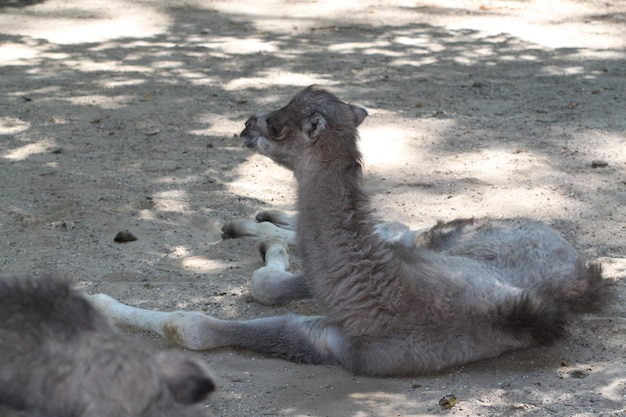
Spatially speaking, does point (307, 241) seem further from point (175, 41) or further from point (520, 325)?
point (175, 41)

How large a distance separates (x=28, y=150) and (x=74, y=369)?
5.91 m

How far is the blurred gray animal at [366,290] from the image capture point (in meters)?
5.26

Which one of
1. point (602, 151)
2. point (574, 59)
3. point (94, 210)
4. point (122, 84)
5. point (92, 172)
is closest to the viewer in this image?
point (94, 210)

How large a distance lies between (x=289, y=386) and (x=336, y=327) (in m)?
0.46

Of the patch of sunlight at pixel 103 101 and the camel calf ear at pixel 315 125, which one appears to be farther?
the patch of sunlight at pixel 103 101

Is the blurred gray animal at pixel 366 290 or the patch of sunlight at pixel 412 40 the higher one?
the patch of sunlight at pixel 412 40

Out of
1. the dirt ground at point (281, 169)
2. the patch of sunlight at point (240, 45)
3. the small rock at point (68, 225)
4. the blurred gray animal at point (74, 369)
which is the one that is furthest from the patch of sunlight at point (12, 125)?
the blurred gray animal at point (74, 369)

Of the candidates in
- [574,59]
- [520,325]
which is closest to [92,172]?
[520,325]

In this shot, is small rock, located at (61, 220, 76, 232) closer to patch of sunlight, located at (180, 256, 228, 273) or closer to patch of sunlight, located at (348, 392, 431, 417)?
patch of sunlight, located at (180, 256, 228, 273)

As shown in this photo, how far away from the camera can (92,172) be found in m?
7.89

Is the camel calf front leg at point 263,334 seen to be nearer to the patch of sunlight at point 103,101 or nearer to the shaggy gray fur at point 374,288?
the shaggy gray fur at point 374,288

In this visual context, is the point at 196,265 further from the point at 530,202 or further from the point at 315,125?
the point at 530,202

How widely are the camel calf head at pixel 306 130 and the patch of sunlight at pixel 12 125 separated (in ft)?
11.3

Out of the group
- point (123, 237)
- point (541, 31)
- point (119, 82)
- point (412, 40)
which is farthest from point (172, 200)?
point (541, 31)
